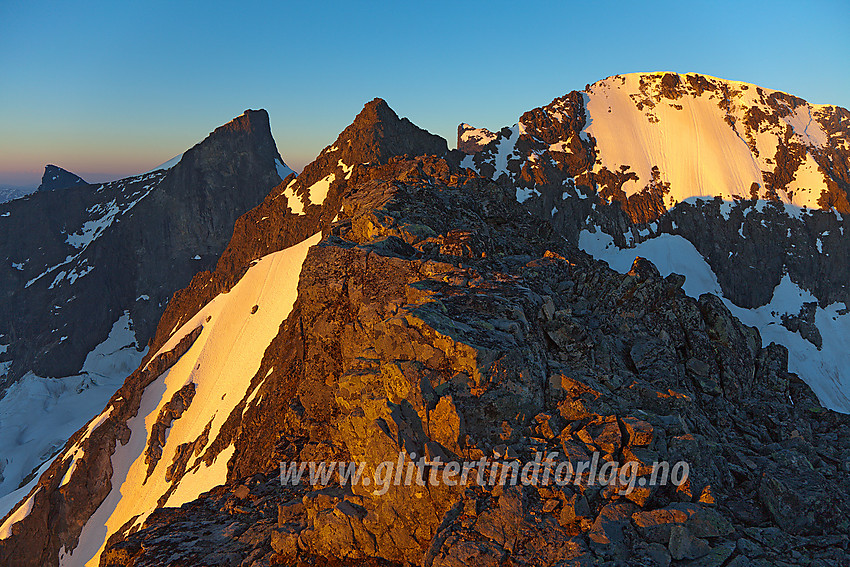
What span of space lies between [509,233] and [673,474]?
1836 centimetres

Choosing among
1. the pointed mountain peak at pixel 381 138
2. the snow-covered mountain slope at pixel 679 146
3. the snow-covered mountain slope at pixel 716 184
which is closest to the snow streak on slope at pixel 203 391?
the pointed mountain peak at pixel 381 138

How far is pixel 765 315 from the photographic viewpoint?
383 ft

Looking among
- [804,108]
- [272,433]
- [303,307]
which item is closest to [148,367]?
[272,433]

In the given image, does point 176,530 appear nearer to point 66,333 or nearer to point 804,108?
point 66,333

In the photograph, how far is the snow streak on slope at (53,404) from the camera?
332ft

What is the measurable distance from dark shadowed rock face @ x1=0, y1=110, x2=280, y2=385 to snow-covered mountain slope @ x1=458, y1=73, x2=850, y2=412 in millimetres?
85344

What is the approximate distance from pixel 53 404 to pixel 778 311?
576 ft

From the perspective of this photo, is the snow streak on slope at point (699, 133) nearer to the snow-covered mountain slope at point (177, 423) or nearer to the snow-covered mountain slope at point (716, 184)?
the snow-covered mountain slope at point (716, 184)

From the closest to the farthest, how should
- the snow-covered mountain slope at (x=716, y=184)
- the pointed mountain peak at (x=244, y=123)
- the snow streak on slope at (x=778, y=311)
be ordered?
the snow streak on slope at (x=778, y=311)
the snow-covered mountain slope at (x=716, y=184)
the pointed mountain peak at (x=244, y=123)

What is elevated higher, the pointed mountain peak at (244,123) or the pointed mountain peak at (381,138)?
the pointed mountain peak at (244,123)

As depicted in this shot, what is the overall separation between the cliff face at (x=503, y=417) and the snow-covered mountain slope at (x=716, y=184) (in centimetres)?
10176

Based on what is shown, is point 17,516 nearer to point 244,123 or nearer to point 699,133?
point 244,123

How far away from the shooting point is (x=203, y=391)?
183 ft

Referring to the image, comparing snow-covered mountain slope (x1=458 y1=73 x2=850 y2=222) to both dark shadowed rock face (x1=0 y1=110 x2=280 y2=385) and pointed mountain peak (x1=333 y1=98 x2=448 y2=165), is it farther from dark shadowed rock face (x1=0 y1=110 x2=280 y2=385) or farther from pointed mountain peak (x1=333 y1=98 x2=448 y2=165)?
dark shadowed rock face (x1=0 y1=110 x2=280 y2=385)
